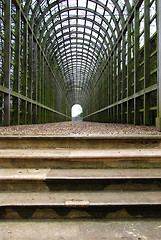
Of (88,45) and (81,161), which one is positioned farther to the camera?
(88,45)

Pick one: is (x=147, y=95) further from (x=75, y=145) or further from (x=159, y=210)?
(x=159, y=210)

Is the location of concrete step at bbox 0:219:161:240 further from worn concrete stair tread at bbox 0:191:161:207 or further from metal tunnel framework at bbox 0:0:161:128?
metal tunnel framework at bbox 0:0:161:128

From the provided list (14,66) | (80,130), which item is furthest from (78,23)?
(80,130)

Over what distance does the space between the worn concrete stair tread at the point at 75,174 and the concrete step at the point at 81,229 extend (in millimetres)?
485

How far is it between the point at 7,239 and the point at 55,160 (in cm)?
111

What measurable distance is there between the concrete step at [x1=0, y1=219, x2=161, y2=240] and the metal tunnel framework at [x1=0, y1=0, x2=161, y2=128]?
386cm

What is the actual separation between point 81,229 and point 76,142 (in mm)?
1562

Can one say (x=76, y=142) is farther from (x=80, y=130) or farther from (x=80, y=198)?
(x=80, y=130)

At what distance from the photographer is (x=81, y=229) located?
1.64 meters

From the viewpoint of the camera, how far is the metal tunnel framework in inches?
336

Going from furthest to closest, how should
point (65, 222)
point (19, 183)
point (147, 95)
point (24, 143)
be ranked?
point (147, 95) → point (24, 143) → point (19, 183) → point (65, 222)

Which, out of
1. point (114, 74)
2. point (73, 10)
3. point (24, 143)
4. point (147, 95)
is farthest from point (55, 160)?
point (73, 10)

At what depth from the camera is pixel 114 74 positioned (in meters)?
16.7

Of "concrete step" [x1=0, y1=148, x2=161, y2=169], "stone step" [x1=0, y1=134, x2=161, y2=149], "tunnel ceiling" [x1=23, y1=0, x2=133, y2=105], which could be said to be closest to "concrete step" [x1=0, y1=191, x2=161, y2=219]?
"concrete step" [x1=0, y1=148, x2=161, y2=169]
